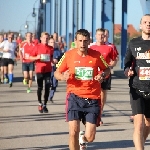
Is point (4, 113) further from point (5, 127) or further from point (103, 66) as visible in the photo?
point (103, 66)

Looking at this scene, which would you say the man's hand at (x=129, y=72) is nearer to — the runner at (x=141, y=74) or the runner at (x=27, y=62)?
the runner at (x=141, y=74)

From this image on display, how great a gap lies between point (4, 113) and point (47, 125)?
98.4 inches

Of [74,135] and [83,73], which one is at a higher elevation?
[83,73]

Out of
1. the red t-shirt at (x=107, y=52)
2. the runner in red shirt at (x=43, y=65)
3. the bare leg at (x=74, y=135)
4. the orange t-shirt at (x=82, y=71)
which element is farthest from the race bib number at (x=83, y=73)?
the runner in red shirt at (x=43, y=65)

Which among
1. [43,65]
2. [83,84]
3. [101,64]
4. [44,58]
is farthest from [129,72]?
[44,58]

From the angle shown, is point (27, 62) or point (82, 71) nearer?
point (82, 71)

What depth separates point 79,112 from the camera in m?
8.33

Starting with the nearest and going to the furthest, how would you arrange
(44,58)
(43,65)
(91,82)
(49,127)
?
1. (91,82)
2. (49,127)
3. (43,65)
4. (44,58)

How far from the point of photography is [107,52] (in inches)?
480

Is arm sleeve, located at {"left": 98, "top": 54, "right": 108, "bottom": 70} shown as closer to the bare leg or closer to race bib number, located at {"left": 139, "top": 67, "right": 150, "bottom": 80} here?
race bib number, located at {"left": 139, "top": 67, "right": 150, "bottom": 80}

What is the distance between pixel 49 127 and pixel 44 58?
10.4ft

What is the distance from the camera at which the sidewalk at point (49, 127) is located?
9.95m

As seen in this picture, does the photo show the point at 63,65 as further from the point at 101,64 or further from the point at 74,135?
the point at 74,135

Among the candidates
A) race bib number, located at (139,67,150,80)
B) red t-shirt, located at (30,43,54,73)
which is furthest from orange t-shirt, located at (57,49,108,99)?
red t-shirt, located at (30,43,54,73)
